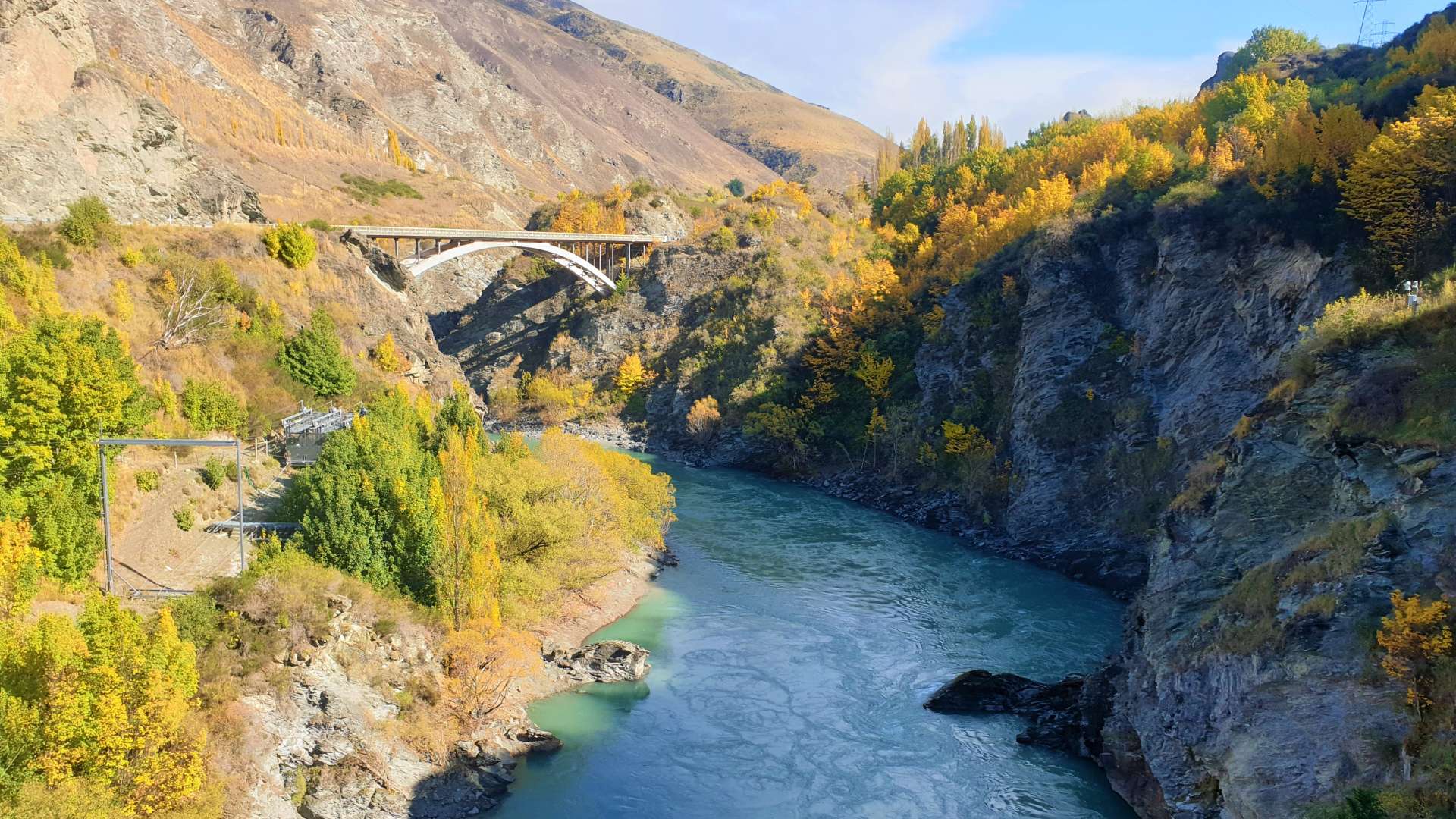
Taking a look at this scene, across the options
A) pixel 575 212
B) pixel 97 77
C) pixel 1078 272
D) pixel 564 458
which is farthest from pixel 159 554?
pixel 575 212

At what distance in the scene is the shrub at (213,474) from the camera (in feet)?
75.1

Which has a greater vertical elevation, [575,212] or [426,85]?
[426,85]

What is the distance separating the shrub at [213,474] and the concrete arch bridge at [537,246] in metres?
30.8

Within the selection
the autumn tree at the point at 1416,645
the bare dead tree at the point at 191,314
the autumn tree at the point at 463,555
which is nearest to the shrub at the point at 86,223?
the bare dead tree at the point at 191,314

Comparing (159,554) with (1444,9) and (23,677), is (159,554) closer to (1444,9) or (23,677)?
(23,677)

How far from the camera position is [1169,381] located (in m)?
37.0

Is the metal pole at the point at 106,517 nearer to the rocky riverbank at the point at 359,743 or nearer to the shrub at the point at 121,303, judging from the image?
the rocky riverbank at the point at 359,743

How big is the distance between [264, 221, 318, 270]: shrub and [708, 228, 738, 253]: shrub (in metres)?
39.5

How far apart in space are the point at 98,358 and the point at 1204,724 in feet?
75.9

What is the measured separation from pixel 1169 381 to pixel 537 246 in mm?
44314

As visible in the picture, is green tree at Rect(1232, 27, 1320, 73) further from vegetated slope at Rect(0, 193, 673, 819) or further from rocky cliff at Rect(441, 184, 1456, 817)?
vegetated slope at Rect(0, 193, 673, 819)

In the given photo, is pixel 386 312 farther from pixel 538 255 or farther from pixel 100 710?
pixel 538 255

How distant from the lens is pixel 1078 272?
42938mm

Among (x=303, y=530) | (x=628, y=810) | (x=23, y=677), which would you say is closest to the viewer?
(x=23, y=677)
